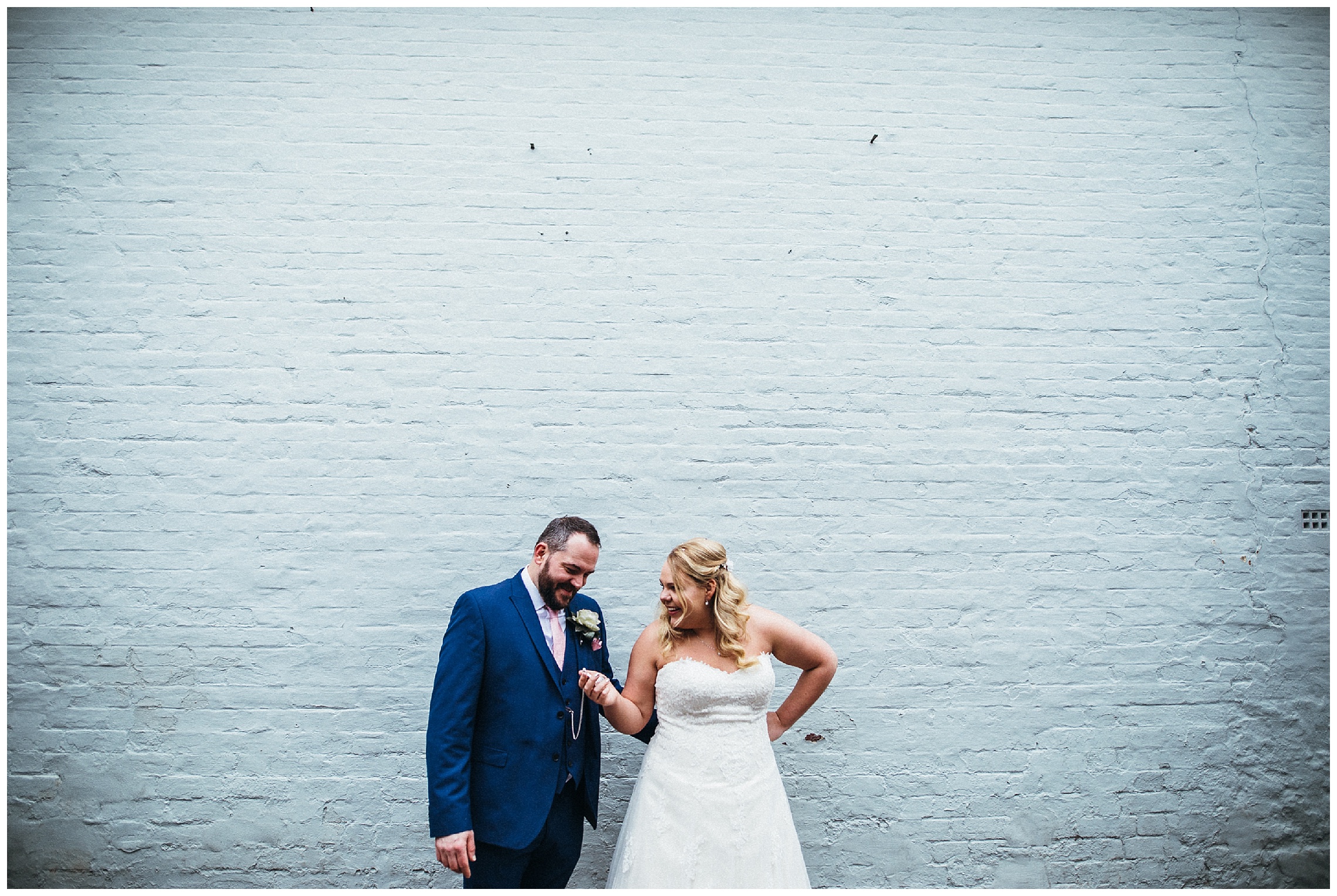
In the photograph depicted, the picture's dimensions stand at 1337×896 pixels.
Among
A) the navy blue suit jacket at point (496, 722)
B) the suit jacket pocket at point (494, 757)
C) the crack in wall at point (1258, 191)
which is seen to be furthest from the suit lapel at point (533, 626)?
the crack in wall at point (1258, 191)

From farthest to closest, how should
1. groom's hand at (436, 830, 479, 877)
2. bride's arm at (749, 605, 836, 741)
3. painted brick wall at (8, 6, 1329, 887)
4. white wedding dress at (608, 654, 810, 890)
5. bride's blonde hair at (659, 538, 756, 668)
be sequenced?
painted brick wall at (8, 6, 1329, 887) → bride's arm at (749, 605, 836, 741) → bride's blonde hair at (659, 538, 756, 668) → white wedding dress at (608, 654, 810, 890) → groom's hand at (436, 830, 479, 877)

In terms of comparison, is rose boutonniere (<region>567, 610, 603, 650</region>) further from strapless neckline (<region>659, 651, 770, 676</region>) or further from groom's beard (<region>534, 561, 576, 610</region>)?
strapless neckline (<region>659, 651, 770, 676</region>)

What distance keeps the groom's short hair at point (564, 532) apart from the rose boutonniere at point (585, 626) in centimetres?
29

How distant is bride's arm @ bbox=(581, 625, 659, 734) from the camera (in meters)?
2.99

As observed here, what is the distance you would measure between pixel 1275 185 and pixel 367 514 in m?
4.96

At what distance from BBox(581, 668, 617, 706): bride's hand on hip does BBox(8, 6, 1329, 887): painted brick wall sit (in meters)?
0.84

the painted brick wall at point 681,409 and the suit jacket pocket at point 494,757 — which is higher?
the painted brick wall at point 681,409

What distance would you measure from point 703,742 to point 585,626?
0.64 meters

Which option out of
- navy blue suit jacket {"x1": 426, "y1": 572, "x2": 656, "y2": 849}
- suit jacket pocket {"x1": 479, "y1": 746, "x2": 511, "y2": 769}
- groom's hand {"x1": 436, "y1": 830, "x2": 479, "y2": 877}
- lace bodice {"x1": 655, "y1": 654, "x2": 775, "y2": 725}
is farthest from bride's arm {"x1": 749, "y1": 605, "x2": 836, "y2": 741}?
groom's hand {"x1": 436, "y1": 830, "x2": 479, "y2": 877}

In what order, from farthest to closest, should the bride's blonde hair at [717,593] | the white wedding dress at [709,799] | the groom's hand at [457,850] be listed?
1. the bride's blonde hair at [717,593]
2. the white wedding dress at [709,799]
3. the groom's hand at [457,850]

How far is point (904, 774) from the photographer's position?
12.4 ft

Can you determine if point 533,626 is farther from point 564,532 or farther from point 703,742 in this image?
point 703,742

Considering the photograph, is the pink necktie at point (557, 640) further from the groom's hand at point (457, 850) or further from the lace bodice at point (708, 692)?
the groom's hand at point (457, 850)

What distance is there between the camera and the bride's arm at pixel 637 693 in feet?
9.80
